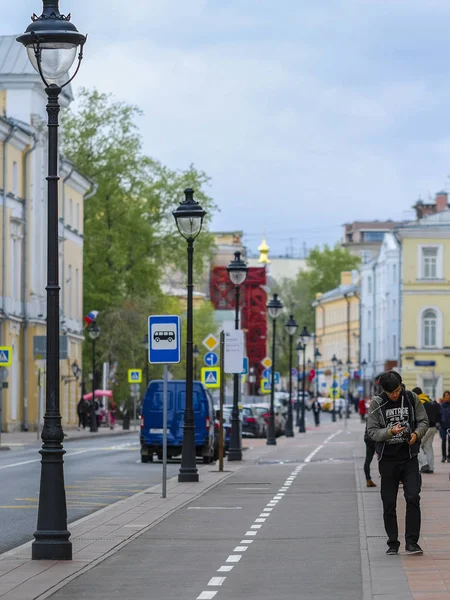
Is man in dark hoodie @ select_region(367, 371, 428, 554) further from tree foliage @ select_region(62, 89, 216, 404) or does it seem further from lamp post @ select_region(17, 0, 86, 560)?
tree foliage @ select_region(62, 89, 216, 404)

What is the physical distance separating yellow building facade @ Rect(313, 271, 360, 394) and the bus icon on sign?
124 meters

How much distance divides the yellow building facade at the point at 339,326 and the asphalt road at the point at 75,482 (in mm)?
108799

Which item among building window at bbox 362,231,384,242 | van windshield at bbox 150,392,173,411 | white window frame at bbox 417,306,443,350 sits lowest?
van windshield at bbox 150,392,173,411

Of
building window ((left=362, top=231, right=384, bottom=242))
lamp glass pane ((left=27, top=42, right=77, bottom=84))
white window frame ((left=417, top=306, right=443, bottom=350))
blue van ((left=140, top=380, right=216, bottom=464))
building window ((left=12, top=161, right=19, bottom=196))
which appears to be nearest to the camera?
lamp glass pane ((left=27, top=42, right=77, bottom=84))

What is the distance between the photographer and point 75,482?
2928 centimetres

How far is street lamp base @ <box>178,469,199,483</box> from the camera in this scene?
1153 inches

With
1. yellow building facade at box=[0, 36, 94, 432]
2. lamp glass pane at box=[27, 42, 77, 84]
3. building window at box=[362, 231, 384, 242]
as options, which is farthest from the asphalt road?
building window at box=[362, 231, 384, 242]

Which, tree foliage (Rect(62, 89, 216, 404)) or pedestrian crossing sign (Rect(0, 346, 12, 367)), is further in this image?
tree foliage (Rect(62, 89, 216, 404))

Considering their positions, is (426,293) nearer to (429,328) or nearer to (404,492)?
(429,328)

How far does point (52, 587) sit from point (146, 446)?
2623 cm

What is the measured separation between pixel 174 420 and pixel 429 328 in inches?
2707

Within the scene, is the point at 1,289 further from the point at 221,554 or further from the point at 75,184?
the point at 221,554

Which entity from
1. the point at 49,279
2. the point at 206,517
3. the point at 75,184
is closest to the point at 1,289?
the point at 75,184

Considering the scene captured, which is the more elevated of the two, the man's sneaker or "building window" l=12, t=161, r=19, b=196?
"building window" l=12, t=161, r=19, b=196
